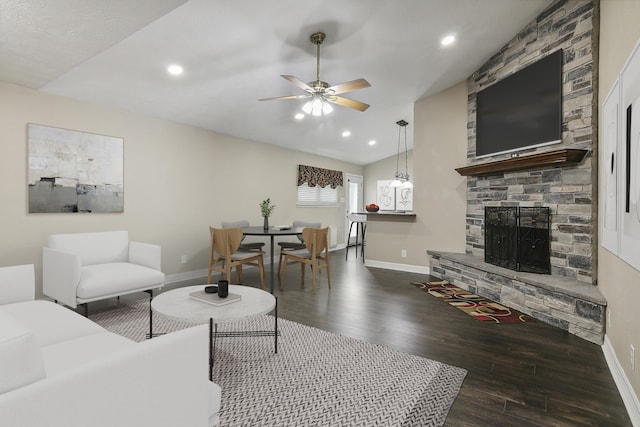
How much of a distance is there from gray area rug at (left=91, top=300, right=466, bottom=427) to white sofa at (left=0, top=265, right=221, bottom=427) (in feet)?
1.90

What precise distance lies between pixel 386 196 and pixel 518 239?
5452mm

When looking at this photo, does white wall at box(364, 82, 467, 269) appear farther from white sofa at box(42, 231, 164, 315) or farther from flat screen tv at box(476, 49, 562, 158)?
white sofa at box(42, 231, 164, 315)

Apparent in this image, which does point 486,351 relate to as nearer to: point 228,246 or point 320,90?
point 320,90

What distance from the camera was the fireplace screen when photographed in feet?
11.9

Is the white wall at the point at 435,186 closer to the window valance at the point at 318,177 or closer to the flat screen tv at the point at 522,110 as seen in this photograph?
the flat screen tv at the point at 522,110

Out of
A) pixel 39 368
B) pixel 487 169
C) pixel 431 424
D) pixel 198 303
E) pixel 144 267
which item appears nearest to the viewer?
pixel 39 368

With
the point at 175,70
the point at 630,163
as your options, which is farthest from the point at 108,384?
the point at 175,70

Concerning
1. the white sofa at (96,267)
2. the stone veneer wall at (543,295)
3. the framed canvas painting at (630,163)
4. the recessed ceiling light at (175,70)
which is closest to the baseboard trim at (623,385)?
the stone veneer wall at (543,295)

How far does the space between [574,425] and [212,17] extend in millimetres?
3750

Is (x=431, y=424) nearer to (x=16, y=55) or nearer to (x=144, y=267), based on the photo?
(x=144, y=267)

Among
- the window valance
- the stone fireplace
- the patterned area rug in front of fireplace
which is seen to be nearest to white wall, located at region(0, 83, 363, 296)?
the window valance

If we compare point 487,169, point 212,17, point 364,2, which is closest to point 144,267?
point 212,17

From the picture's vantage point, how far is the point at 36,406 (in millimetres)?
881

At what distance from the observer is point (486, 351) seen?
2586 millimetres
